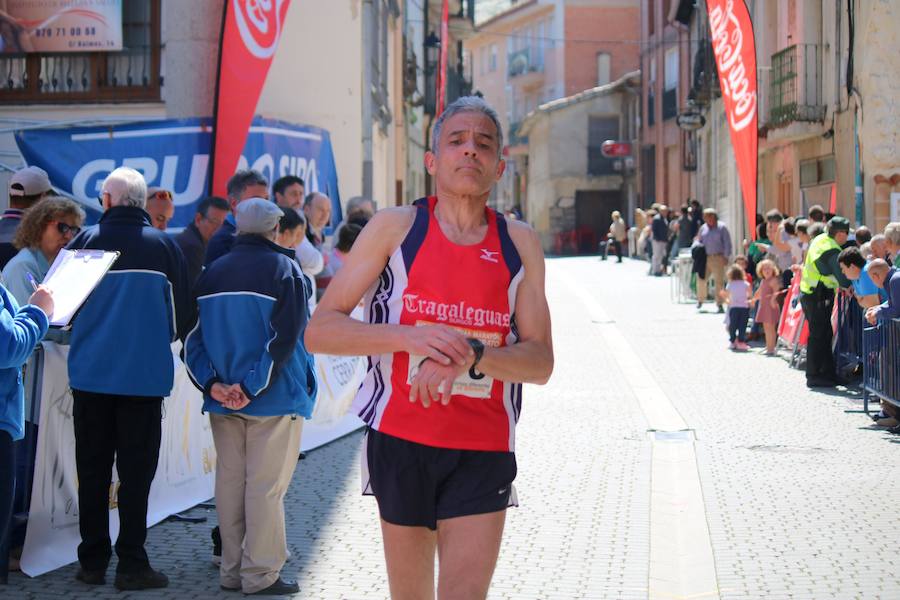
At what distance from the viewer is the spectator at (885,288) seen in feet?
34.8

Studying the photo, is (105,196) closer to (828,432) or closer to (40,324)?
(40,324)

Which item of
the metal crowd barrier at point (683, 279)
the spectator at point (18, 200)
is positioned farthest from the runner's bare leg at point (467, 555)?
the metal crowd barrier at point (683, 279)

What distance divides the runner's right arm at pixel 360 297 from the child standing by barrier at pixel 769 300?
13.3 meters

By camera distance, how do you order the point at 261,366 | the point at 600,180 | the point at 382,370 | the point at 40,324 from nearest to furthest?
the point at 382,370, the point at 40,324, the point at 261,366, the point at 600,180

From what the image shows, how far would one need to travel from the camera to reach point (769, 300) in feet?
54.3

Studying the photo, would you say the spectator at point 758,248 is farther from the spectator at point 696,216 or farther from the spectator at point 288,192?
the spectator at point 696,216

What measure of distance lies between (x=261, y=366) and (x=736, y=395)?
7699 mm

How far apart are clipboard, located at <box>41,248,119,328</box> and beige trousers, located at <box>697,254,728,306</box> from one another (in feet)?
62.3

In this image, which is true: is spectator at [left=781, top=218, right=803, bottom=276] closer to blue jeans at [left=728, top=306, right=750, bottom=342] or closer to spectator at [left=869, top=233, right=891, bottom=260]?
blue jeans at [left=728, top=306, right=750, bottom=342]

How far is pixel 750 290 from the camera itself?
1869 centimetres

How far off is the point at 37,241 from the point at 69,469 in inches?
45.2

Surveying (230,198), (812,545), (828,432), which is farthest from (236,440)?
(828,432)

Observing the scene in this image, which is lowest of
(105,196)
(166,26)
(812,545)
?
(812,545)

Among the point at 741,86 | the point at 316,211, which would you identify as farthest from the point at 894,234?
the point at 316,211
